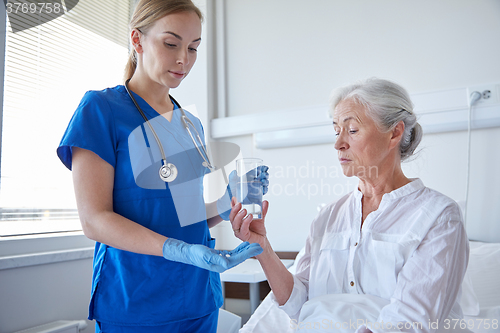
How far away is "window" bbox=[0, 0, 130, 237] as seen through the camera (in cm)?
185

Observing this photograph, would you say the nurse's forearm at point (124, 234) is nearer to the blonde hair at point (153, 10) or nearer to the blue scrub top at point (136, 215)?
the blue scrub top at point (136, 215)

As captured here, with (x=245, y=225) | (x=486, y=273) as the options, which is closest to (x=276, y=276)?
(x=245, y=225)

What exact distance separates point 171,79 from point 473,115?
1.78 meters

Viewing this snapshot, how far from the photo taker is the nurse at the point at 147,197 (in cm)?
85

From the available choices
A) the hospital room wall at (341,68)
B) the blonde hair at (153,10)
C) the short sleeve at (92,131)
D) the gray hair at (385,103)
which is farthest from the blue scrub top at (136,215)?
the hospital room wall at (341,68)

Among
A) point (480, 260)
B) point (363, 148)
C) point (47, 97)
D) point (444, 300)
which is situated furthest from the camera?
point (47, 97)

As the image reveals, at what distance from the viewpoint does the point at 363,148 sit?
130 centimetres

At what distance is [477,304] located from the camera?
1531mm

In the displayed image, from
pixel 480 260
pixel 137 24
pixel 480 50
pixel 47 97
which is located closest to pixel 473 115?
pixel 480 50

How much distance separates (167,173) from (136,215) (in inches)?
5.3

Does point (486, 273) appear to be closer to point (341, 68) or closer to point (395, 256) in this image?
point (395, 256)

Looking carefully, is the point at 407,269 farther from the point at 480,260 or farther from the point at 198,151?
the point at 480,260

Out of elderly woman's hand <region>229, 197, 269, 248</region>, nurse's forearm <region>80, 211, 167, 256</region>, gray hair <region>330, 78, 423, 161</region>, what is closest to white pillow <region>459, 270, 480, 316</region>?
gray hair <region>330, 78, 423, 161</region>

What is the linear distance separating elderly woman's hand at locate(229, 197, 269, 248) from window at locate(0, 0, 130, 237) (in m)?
1.34
